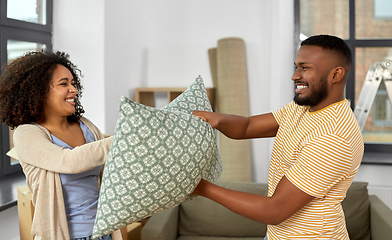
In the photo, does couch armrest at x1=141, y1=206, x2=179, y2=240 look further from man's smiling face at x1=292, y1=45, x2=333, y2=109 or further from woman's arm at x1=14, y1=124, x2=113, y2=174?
man's smiling face at x1=292, y1=45, x2=333, y2=109

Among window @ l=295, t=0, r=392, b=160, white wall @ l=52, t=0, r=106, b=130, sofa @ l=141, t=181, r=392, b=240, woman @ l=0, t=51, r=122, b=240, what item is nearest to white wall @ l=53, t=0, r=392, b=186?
white wall @ l=52, t=0, r=106, b=130

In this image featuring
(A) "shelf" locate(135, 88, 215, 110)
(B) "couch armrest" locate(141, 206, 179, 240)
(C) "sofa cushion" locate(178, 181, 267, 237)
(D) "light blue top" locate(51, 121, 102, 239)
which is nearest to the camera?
(D) "light blue top" locate(51, 121, 102, 239)

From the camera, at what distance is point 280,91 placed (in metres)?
3.10

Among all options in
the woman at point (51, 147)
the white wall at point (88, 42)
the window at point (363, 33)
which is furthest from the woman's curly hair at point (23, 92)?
the window at point (363, 33)

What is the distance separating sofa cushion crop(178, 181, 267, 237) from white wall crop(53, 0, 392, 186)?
0.90 meters

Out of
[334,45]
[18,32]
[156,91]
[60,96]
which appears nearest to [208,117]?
[334,45]

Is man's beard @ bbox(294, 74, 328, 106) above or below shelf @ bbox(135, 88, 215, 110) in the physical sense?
below

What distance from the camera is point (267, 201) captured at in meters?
1.04

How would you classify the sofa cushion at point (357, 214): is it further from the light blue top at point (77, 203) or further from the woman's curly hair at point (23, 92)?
the woman's curly hair at point (23, 92)

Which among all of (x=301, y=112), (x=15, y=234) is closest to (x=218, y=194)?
(x=301, y=112)

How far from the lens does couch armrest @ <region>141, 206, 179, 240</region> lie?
6.78 ft

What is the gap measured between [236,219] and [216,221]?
0.15 meters

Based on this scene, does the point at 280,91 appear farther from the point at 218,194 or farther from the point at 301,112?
the point at 218,194

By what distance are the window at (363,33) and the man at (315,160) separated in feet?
7.75
